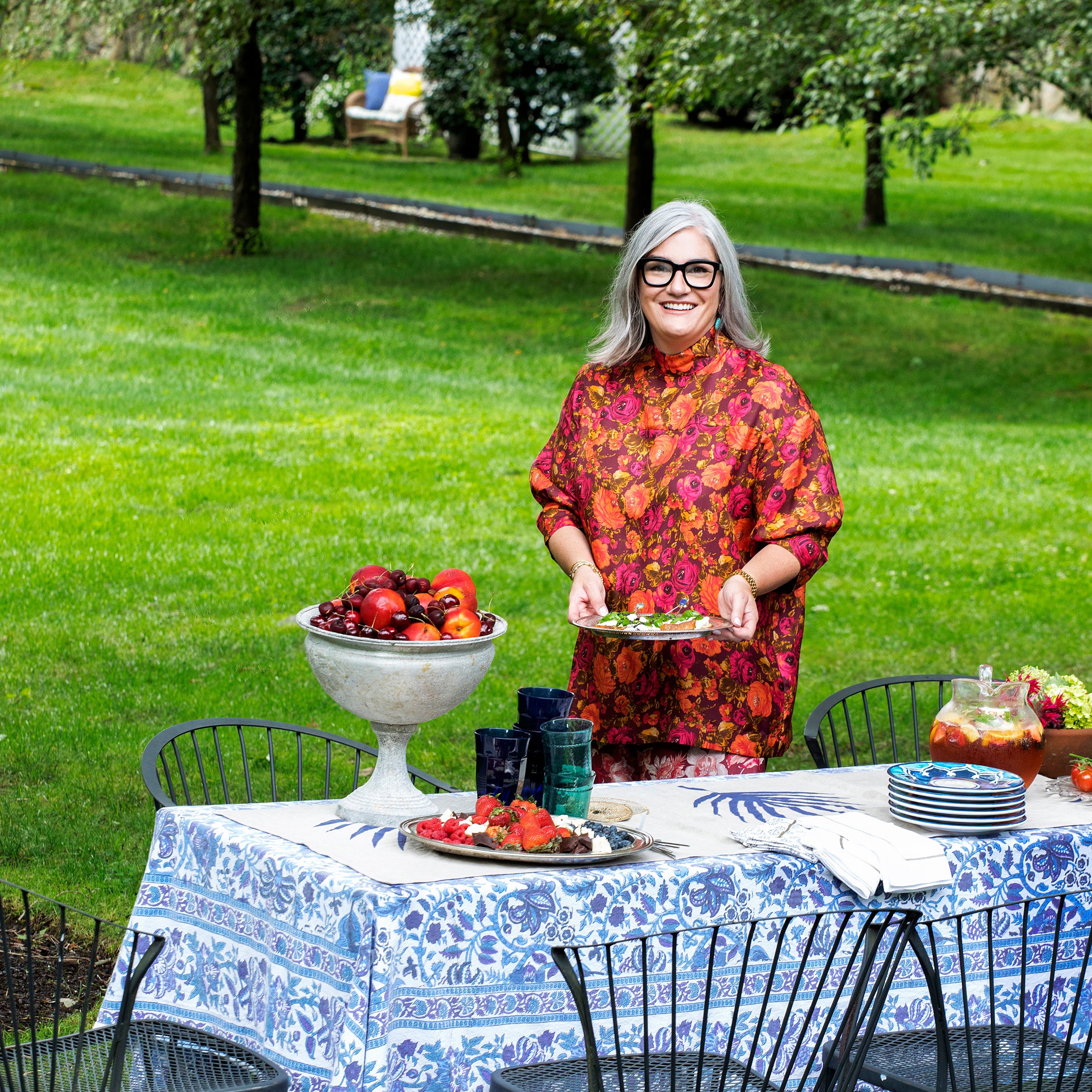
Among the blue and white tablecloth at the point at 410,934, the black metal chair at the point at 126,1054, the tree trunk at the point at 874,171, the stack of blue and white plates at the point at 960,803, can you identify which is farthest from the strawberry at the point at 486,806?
the tree trunk at the point at 874,171

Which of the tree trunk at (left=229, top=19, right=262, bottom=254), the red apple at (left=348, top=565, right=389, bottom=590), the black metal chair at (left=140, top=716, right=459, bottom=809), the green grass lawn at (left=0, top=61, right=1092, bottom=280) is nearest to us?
the red apple at (left=348, top=565, right=389, bottom=590)

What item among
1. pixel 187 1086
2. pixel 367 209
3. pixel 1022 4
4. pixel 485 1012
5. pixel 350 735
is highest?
pixel 1022 4

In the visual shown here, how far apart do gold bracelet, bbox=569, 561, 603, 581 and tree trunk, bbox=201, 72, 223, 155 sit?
2861 cm

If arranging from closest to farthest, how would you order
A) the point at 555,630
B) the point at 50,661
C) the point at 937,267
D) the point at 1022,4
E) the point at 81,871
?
1. the point at 81,871
2. the point at 50,661
3. the point at 555,630
4. the point at 1022,4
5. the point at 937,267

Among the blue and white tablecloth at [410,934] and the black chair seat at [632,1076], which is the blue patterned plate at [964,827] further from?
the black chair seat at [632,1076]

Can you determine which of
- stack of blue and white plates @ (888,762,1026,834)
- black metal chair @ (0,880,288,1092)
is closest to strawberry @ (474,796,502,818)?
black metal chair @ (0,880,288,1092)

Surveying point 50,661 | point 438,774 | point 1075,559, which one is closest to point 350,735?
point 438,774

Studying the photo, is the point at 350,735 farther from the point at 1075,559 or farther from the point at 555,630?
the point at 1075,559

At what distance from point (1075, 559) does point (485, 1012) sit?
8.82m

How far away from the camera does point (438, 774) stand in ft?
22.6

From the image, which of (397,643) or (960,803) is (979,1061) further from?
(397,643)

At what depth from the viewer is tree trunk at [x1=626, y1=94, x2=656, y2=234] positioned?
65.4 ft

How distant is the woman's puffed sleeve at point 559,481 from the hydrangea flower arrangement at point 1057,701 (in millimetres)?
1179

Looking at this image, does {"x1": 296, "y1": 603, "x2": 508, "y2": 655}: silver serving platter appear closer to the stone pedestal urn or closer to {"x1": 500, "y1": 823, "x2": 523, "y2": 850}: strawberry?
the stone pedestal urn
